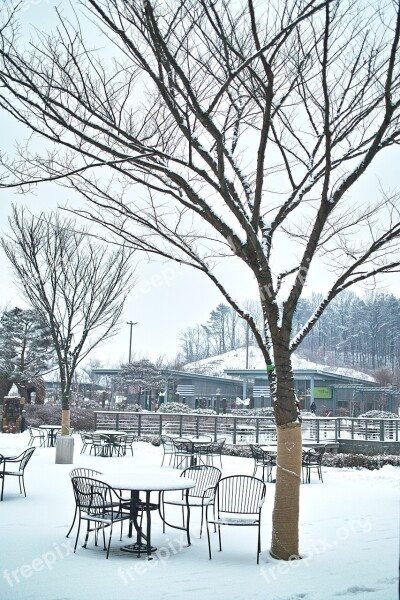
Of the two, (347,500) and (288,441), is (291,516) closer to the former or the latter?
(288,441)

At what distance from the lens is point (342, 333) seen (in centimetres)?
7556

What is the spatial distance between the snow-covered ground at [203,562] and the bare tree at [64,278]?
21.1 ft

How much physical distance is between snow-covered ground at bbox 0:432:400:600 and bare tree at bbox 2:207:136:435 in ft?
21.1

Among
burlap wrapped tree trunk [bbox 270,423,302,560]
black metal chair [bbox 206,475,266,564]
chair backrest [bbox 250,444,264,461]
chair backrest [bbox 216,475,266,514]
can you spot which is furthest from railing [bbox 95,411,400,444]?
burlap wrapped tree trunk [bbox 270,423,302,560]

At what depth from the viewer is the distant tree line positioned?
225 feet

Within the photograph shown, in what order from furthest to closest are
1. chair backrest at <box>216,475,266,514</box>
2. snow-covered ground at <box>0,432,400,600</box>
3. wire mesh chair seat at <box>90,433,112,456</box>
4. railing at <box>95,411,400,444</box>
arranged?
1. railing at <box>95,411,400,444</box>
2. wire mesh chair seat at <box>90,433,112,456</box>
3. chair backrest at <box>216,475,266,514</box>
4. snow-covered ground at <box>0,432,400,600</box>

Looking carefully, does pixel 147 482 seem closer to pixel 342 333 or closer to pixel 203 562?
pixel 203 562

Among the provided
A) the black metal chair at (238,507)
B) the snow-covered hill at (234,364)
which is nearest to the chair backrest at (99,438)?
the black metal chair at (238,507)

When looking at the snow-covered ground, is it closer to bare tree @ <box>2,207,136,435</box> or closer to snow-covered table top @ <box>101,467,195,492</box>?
snow-covered table top @ <box>101,467,195,492</box>

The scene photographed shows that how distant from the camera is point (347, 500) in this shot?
10.5m

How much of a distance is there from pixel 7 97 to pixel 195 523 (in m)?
5.81

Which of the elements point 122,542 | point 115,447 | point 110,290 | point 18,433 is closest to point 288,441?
point 122,542

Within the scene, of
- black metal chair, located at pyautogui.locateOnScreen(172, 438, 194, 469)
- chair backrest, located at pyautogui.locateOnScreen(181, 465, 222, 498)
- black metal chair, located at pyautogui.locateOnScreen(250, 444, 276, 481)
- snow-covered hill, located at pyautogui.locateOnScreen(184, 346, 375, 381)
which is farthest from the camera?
snow-covered hill, located at pyautogui.locateOnScreen(184, 346, 375, 381)

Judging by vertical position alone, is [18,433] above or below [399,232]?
below
